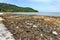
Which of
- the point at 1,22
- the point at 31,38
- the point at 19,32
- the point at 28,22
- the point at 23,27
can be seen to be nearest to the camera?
the point at 31,38

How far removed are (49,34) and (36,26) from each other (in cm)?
162

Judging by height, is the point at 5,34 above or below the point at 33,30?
below

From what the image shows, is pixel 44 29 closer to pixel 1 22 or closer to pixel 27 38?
pixel 27 38

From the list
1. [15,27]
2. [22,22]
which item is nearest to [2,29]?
[15,27]

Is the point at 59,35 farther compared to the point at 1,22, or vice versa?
the point at 1,22

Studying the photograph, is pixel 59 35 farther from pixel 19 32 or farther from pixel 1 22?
pixel 1 22

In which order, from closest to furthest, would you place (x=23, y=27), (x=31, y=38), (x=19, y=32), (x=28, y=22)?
(x=31, y=38)
(x=19, y=32)
(x=23, y=27)
(x=28, y=22)

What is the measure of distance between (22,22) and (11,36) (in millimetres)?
2998

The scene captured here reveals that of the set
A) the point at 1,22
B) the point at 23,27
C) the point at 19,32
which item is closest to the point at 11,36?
the point at 19,32

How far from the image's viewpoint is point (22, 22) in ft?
53.2

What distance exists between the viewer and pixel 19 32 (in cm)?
1392

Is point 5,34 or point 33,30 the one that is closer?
point 5,34

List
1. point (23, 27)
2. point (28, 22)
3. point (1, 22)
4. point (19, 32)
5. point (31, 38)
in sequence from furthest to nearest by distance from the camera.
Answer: point (1, 22), point (28, 22), point (23, 27), point (19, 32), point (31, 38)

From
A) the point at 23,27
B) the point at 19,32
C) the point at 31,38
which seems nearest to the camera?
the point at 31,38
